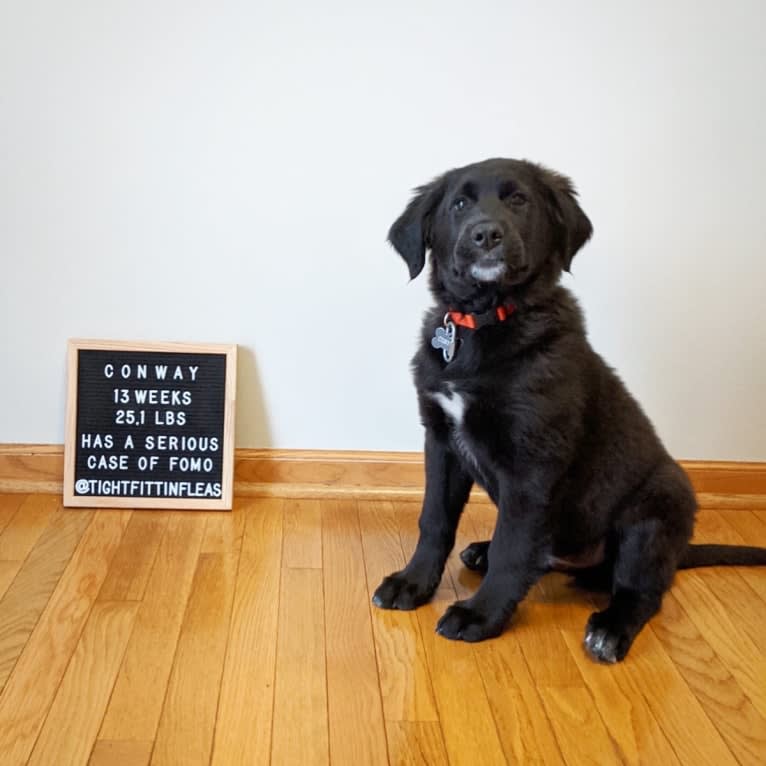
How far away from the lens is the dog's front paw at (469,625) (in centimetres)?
197

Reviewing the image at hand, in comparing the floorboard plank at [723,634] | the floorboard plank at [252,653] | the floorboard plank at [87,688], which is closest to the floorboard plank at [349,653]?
the floorboard plank at [252,653]

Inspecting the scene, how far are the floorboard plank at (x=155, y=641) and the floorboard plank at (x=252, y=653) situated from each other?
0.11m

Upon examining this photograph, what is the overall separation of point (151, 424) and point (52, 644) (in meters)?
0.83

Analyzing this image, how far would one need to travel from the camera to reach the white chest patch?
197cm

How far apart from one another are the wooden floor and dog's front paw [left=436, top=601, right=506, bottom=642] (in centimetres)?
3

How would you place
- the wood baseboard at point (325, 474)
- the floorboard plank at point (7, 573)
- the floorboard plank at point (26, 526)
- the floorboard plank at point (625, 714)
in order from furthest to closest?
the wood baseboard at point (325, 474), the floorboard plank at point (26, 526), the floorboard plank at point (7, 573), the floorboard plank at point (625, 714)

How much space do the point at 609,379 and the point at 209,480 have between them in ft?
3.53

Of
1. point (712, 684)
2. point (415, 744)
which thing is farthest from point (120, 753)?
point (712, 684)

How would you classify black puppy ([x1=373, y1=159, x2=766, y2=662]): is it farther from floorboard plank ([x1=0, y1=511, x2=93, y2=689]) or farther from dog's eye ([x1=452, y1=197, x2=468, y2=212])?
floorboard plank ([x1=0, y1=511, x2=93, y2=689])

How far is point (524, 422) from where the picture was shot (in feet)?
6.31

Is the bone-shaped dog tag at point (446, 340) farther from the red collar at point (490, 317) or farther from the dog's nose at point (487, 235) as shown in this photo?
the dog's nose at point (487, 235)

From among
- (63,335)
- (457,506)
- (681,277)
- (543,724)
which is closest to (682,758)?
(543,724)

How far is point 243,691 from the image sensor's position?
1751mm

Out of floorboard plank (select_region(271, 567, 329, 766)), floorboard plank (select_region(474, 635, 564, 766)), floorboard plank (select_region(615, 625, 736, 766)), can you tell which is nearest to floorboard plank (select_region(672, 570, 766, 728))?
floorboard plank (select_region(615, 625, 736, 766))
